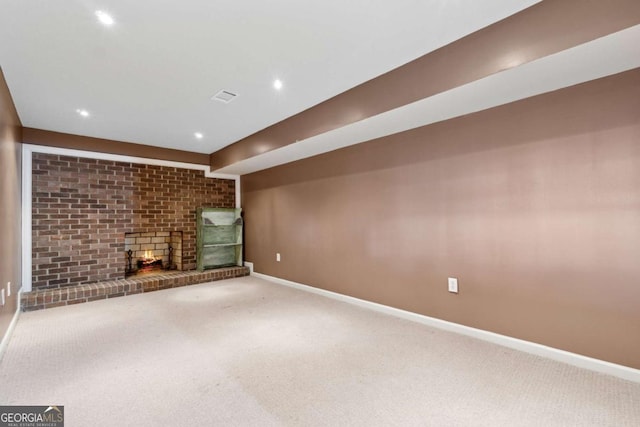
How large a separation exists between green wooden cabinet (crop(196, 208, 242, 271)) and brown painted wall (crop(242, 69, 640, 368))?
2532 mm

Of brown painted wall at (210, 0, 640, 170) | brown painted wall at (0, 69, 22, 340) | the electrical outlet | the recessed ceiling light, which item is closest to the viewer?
brown painted wall at (210, 0, 640, 170)

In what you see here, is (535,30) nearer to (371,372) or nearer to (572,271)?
(572,271)

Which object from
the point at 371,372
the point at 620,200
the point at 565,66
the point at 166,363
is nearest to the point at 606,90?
the point at 565,66

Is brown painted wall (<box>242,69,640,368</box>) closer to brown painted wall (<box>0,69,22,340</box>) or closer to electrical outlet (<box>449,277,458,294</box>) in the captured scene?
electrical outlet (<box>449,277,458,294</box>)

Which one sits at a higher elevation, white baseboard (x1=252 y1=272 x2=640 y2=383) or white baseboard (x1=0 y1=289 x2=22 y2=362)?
white baseboard (x1=0 y1=289 x2=22 y2=362)

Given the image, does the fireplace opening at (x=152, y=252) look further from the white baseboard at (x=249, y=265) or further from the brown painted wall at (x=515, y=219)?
the brown painted wall at (x=515, y=219)

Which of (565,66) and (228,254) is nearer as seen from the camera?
(565,66)

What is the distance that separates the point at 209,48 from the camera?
2.10 metres

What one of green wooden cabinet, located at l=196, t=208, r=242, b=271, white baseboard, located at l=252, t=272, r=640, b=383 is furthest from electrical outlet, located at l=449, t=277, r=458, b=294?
green wooden cabinet, located at l=196, t=208, r=242, b=271

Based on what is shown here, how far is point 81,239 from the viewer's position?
13.4 feet

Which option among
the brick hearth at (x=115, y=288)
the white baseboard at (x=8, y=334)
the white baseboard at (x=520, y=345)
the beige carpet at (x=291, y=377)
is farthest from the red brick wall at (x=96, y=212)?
the white baseboard at (x=520, y=345)

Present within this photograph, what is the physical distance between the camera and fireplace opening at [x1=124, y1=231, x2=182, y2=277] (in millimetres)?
5055

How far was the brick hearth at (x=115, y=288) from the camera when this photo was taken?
3.50 m

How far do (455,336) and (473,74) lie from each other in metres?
2.11
